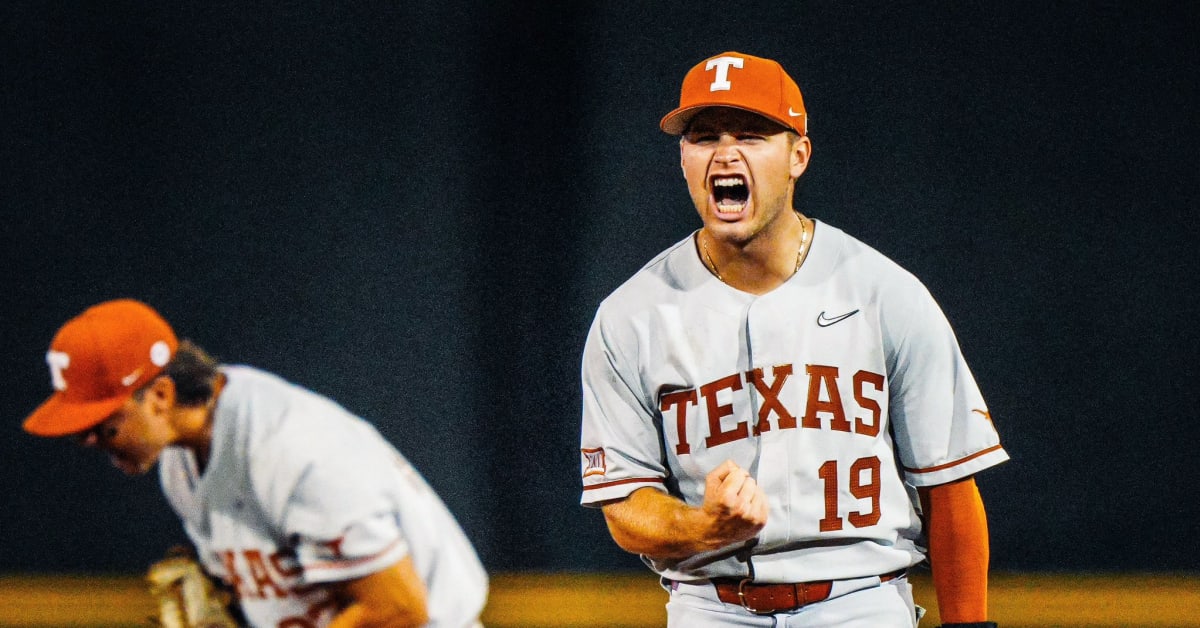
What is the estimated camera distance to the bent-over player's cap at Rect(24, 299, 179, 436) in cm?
175

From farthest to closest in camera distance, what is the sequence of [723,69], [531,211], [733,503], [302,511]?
[531,211], [723,69], [733,503], [302,511]

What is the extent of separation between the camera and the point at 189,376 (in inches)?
70.9

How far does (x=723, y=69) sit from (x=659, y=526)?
33.0 inches

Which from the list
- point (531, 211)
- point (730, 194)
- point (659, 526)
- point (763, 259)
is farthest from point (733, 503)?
point (531, 211)

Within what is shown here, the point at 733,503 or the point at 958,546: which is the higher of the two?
the point at 733,503

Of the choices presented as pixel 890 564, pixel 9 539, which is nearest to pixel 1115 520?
pixel 890 564

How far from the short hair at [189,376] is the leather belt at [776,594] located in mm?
995

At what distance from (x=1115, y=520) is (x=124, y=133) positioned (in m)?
3.03

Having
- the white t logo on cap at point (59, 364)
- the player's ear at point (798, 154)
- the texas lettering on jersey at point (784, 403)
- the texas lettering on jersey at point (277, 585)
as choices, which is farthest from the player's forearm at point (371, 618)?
the player's ear at point (798, 154)

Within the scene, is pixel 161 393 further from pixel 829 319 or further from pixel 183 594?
pixel 829 319

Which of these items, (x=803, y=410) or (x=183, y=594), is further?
(x=803, y=410)

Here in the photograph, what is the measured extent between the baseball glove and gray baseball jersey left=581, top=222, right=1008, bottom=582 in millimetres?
710

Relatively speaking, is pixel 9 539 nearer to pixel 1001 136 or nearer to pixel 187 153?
pixel 187 153

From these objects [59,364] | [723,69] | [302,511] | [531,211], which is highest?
[723,69]
